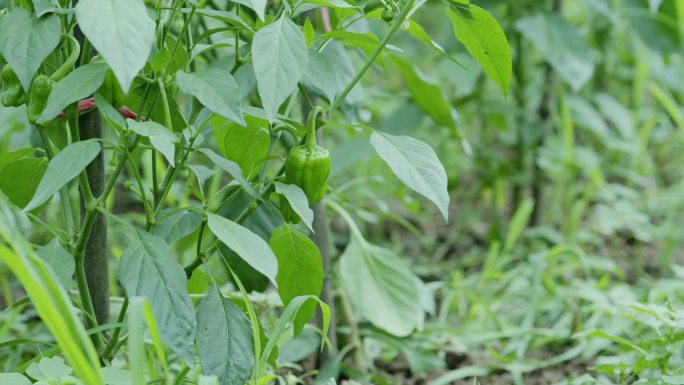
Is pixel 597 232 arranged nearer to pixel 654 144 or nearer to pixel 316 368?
pixel 654 144

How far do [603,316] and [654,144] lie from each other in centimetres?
109

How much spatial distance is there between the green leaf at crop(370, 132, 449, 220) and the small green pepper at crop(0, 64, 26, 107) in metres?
0.32

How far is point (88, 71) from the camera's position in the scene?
0.71 meters

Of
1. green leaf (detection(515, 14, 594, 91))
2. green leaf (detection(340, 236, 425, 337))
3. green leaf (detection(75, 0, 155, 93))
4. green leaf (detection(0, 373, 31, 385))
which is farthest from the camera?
green leaf (detection(515, 14, 594, 91))

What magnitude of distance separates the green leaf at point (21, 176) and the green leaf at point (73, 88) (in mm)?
179

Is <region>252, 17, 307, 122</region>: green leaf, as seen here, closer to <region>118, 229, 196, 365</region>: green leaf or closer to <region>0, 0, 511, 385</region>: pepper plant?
<region>0, 0, 511, 385</region>: pepper plant

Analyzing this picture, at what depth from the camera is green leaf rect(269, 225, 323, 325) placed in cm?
88

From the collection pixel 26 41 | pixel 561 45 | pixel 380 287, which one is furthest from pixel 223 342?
pixel 561 45

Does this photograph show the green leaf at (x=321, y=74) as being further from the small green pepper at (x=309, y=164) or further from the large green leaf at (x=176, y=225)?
the large green leaf at (x=176, y=225)

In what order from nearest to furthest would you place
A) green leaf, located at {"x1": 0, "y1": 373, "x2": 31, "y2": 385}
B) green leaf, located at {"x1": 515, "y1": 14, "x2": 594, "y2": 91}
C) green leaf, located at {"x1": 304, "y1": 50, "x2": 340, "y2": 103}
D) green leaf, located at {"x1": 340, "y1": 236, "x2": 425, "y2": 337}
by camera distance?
green leaf, located at {"x1": 0, "y1": 373, "x2": 31, "y2": 385} < green leaf, located at {"x1": 304, "y1": 50, "x2": 340, "y2": 103} < green leaf, located at {"x1": 340, "y1": 236, "x2": 425, "y2": 337} < green leaf, located at {"x1": 515, "y1": 14, "x2": 594, "y2": 91}

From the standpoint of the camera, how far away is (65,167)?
0.68 m

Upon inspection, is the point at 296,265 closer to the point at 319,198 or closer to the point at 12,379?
the point at 319,198

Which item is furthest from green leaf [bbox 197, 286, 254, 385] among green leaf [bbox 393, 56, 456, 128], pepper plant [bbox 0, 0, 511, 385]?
green leaf [bbox 393, 56, 456, 128]

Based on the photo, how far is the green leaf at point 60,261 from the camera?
2.38 ft
